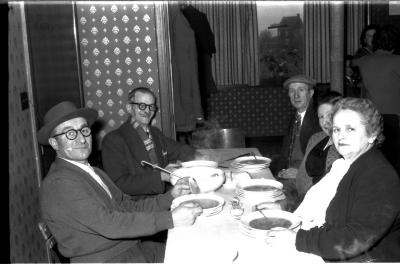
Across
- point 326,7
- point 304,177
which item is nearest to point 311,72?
point 326,7

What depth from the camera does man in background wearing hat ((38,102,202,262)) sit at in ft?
6.19

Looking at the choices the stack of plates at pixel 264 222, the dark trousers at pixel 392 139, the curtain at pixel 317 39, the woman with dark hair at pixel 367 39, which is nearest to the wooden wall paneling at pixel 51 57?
the stack of plates at pixel 264 222

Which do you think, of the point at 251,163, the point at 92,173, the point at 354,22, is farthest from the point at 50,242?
the point at 354,22

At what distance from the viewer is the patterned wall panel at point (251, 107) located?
733 cm

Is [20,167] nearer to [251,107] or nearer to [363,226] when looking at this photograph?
[363,226]

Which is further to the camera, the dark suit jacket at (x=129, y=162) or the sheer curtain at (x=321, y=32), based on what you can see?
the sheer curtain at (x=321, y=32)

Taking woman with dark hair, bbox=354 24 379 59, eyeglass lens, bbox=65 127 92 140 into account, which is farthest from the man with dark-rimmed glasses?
woman with dark hair, bbox=354 24 379 59

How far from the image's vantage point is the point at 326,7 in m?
7.09

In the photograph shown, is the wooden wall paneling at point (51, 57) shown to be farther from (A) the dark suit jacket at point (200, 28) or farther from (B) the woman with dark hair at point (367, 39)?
(B) the woman with dark hair at point (367, 39)

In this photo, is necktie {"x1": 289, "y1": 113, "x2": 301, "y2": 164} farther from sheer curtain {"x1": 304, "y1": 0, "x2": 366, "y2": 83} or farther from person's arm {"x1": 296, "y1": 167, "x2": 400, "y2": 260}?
sheer curtain {"x1": 304, "y1": 0, "x2": 366, "y2": 83}

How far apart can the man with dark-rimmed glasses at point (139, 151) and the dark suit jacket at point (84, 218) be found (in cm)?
75

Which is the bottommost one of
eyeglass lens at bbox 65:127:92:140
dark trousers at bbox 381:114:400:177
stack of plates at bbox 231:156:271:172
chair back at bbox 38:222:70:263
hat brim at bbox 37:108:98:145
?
chair back at bbox 38:222:70:263

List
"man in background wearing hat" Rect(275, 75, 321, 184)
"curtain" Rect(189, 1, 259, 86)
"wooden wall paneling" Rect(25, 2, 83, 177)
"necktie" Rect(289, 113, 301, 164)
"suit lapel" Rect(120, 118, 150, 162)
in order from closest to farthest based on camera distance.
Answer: "wooden wall paneling" Rect(25, 2, 83, 177) → "suit lapel" Rect(120, 118, 150, 162) → "man in background wearing hat" Rect(275, 75, 321, 184) → "necktie" Rect(289, 113, 301, 164) → "curtain" Rect(189, 1, 259, 86)

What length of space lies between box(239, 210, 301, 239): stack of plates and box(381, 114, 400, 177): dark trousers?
137cm
